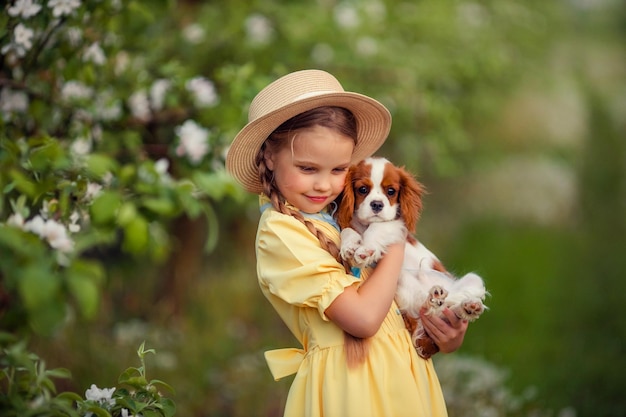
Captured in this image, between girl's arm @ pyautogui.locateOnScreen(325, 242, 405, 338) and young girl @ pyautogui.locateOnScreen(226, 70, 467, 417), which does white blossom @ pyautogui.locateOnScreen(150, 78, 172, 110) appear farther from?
girl's arm @ pyautogui.locateOnScreen(325, 242, 405, 338)

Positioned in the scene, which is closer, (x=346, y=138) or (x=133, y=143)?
(x=346, y=138)

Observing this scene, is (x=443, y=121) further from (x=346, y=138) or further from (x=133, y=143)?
(x=346, y=138)

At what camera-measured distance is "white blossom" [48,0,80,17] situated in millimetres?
2539

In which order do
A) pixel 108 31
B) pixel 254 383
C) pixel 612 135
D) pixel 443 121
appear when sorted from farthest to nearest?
pixel 612 135
pixel 443 121
pixel 254 383
pixel 108 31

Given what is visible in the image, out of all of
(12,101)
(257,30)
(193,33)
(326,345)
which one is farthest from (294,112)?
(257,30)

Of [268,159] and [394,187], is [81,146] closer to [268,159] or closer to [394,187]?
[268,159]

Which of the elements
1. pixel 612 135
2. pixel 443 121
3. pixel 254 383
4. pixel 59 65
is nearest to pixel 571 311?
pixel 443 121

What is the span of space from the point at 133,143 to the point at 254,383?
5.69 feet

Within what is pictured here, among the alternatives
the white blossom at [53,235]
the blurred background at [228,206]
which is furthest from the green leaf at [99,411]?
the white blossom at [53,235]

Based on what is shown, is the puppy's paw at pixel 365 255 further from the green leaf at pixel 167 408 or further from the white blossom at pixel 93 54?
the white blossom at pixel 93 54

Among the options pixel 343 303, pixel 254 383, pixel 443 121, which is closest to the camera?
pixel 343 303

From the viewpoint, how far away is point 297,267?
199cm

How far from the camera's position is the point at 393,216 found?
207 centimetres

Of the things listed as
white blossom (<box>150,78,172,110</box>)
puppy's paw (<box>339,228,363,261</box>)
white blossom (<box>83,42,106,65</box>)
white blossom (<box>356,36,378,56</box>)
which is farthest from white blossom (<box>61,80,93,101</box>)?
white blossom (<box>356,36,378,56</box>)
